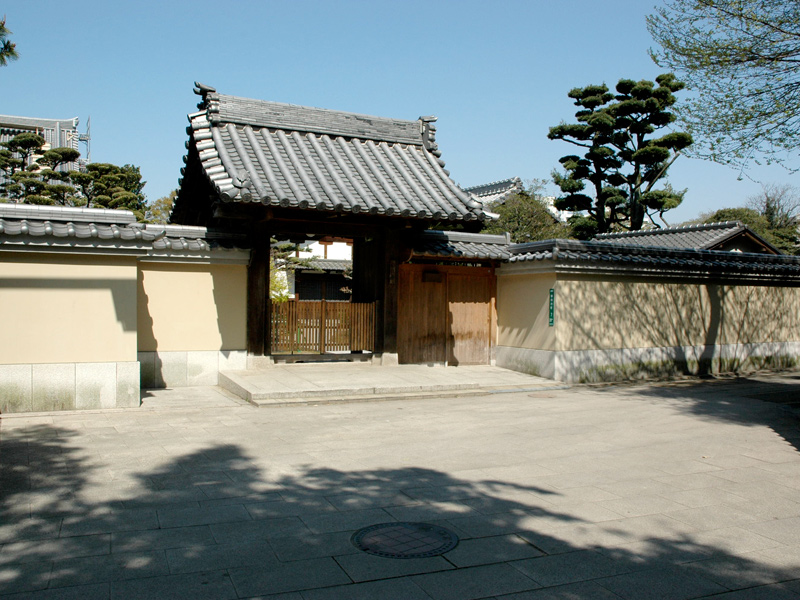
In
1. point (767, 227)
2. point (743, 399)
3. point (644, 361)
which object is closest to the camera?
point (743, 399)

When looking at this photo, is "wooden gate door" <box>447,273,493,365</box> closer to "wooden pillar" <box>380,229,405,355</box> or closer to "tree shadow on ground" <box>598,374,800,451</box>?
"wooden pillar" <box>380,229,405,355</box>

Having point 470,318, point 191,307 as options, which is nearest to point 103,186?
point 191,307

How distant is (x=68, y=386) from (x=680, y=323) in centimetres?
1320

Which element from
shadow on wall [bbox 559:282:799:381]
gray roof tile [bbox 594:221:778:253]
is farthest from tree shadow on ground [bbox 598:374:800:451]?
gray roof tile [bbox 594:221:778:253]

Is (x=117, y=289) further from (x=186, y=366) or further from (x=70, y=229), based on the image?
(x=186, y=366)

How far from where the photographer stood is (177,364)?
12656mm

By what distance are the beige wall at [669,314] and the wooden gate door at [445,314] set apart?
7.64 feet

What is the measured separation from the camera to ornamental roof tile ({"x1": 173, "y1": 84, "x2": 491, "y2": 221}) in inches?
481

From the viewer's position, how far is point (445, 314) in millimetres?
15289

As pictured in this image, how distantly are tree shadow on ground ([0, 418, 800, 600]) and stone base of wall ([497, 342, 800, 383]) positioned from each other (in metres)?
7.84

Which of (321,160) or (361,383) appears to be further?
(321,160)

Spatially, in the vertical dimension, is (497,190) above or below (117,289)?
above

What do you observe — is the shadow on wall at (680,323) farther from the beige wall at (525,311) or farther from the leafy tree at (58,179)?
the leafy tree at (58,179)

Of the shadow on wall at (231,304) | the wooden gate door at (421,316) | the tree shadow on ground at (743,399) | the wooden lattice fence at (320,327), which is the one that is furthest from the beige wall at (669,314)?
the shadow on wall at (231,304)
